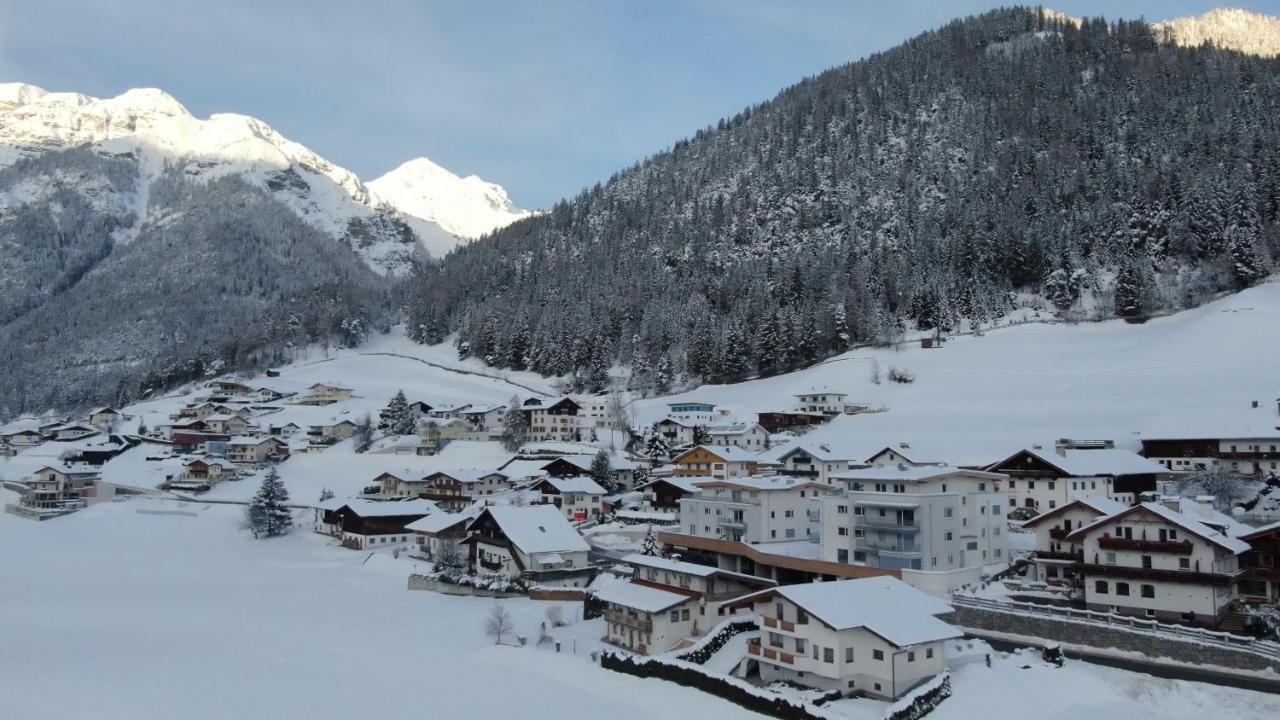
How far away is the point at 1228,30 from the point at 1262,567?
199m

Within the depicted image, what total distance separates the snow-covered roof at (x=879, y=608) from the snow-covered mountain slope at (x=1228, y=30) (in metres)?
176

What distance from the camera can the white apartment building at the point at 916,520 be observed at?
104ft

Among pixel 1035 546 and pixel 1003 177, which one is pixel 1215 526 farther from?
pixel 1003 177

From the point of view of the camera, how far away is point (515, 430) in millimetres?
77312

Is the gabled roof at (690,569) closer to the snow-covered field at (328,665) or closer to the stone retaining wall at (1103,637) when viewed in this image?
the snow-covered field at (328,665)

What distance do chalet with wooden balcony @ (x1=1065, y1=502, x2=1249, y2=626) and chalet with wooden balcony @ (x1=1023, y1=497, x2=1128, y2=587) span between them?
6.04 feet

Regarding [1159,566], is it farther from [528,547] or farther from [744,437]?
[744,437]

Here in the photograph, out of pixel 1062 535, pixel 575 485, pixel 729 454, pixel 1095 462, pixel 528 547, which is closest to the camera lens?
pixel 1062 535

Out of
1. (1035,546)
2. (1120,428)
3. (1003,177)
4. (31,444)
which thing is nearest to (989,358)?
(1120,428)

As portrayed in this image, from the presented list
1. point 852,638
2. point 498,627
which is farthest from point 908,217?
point 852,638

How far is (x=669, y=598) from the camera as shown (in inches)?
1198

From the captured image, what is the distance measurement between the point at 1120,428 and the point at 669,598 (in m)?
39.2

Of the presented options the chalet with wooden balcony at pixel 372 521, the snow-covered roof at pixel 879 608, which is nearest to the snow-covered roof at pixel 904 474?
the snow-covered roof at pixel 879 608

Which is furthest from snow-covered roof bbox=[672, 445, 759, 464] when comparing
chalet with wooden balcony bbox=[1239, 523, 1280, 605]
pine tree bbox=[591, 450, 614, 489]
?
chalet with wooden balcony bbox=[1239, 523, 1280, 605]
